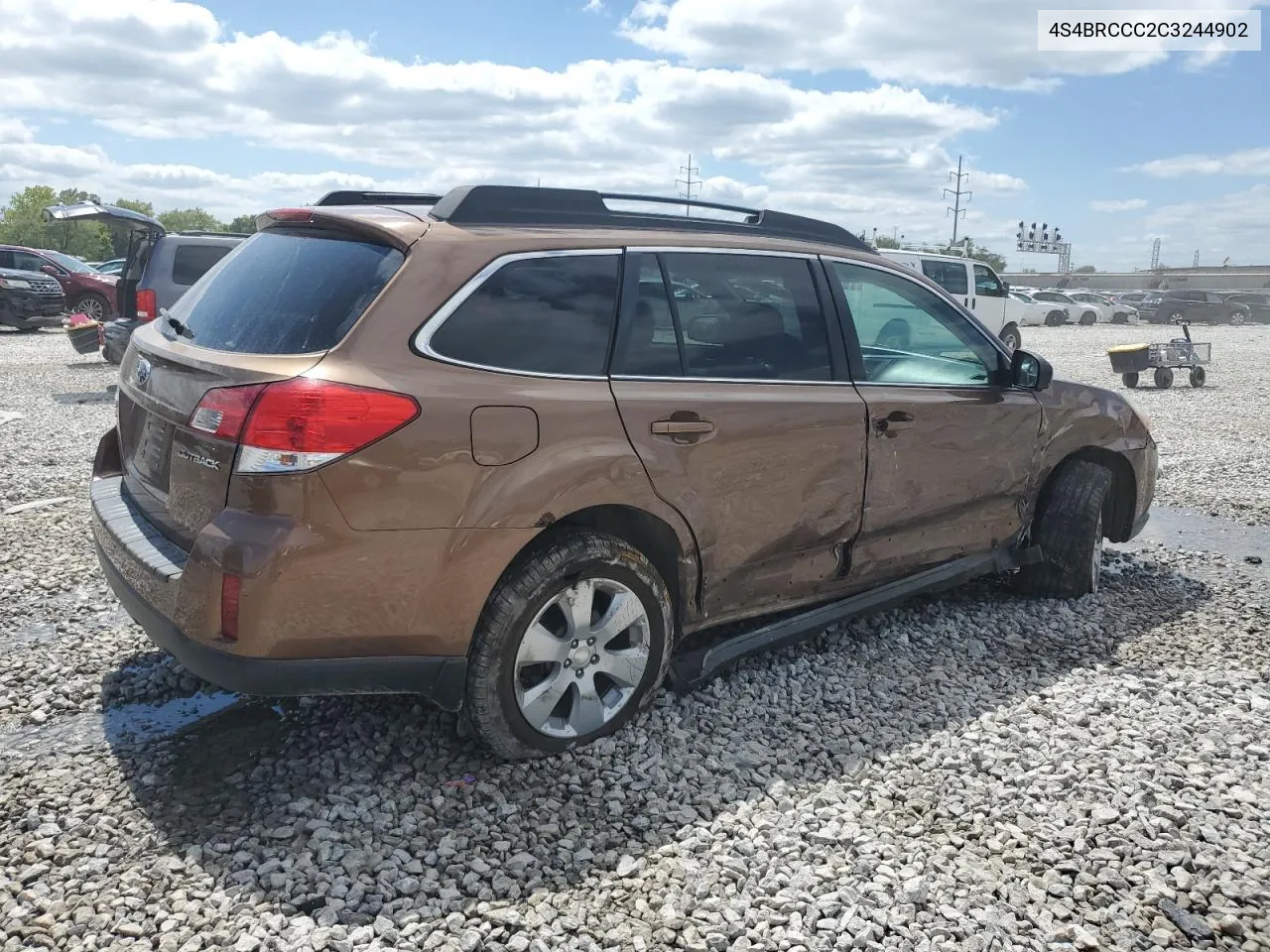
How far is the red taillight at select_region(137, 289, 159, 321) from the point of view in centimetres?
1138

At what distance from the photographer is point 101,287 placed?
20609 millimetres

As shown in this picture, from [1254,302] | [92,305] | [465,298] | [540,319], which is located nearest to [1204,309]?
[1254,302]

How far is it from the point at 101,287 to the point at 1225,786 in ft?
72.2

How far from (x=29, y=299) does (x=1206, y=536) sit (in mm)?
21558

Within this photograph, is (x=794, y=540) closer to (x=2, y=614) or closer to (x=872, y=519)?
(x=872, y=519)

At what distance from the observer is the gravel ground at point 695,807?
266 centimetres

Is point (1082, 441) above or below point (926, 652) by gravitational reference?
above

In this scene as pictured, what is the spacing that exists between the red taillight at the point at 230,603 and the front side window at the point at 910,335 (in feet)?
8.42

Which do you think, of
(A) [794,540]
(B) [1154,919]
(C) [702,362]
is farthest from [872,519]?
(B) [1154,919]

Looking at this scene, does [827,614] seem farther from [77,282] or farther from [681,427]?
[77,282]

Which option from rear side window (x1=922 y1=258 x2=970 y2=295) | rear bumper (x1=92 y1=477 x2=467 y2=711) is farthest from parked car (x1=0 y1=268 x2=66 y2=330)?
rear bumper (x1=92 y1=477 x2=467 y2=711)

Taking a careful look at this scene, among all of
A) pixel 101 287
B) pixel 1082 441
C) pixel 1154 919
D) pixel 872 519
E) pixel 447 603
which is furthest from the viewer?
pixel 101 287

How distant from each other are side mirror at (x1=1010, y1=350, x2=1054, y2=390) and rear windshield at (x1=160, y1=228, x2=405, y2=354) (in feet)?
9.81

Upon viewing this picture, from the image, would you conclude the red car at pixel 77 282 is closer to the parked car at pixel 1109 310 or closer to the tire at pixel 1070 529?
the tire at pixel 1070 529
